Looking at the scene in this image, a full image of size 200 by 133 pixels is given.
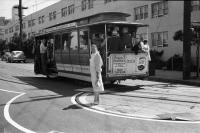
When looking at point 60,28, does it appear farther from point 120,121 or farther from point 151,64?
point 120,121

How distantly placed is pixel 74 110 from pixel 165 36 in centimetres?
2128

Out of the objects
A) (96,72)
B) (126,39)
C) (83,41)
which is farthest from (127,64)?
(96,72)

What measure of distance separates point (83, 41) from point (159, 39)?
656 inches

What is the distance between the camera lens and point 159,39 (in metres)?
30.0

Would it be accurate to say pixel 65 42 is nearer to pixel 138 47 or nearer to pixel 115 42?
pixel 115 42

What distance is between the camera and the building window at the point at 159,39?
95.7 ft

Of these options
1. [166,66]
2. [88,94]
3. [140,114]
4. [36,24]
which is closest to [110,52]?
[88,94]

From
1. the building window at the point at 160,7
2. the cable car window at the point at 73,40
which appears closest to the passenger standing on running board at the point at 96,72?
the building window at the point at 160,7

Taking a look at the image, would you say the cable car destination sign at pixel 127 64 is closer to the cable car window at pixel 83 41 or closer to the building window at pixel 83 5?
the cable car window at pixel 83 41

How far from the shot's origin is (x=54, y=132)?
22.6 ft

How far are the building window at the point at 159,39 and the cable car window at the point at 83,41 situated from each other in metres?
15.8

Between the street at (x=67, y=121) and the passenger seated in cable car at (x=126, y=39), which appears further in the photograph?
the passenger seated in cable car at (x=126, y=39)

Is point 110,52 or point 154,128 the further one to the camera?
point 110,52

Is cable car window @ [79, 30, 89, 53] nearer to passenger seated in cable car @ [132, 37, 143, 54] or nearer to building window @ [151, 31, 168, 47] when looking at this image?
passenger seated in cable car @ [132, 37, 143, 54]
